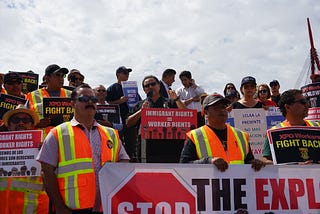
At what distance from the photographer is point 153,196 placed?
157 inches

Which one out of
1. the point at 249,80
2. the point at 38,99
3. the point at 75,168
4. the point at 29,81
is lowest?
the point at 75,168

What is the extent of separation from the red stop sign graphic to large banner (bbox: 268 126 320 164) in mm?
1213

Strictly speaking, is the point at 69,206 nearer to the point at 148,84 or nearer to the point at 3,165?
the point at 3,165

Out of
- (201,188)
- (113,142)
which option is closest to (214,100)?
(201,188)

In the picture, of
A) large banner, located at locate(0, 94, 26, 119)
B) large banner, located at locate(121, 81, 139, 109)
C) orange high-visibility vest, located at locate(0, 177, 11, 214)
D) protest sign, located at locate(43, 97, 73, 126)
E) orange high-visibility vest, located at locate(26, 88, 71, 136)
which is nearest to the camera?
orange high-visibility vest, located at locate(0, 177, 11, 214)

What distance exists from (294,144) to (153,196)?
1.74 metres

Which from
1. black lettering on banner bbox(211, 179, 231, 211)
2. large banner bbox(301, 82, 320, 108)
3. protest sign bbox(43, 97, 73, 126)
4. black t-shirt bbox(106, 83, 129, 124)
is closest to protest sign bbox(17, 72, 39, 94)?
black t-shirt bbox(106, 83, 129, 124)

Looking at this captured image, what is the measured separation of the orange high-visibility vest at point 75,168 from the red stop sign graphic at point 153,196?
265 millimetres

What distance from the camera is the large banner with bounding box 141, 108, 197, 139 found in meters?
6.83

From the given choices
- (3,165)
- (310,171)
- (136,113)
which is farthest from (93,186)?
(136,113)

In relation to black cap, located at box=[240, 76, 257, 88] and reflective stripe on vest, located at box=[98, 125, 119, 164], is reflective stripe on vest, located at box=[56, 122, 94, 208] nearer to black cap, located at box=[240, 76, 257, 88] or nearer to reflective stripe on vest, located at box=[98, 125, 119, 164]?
reflective stripe on vest, located at box=[98, 125, 119, 164]

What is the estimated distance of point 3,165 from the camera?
4902 mm

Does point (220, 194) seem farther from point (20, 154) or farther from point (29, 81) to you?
point (29, 81)

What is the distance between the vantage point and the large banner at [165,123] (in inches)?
269
